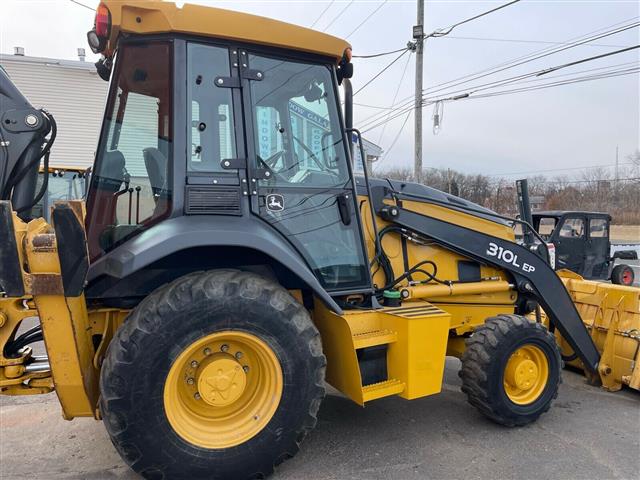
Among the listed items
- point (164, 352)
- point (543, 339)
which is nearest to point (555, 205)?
point (543, 339)

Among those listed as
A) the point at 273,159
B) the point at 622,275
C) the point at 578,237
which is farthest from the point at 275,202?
the point at 622,275

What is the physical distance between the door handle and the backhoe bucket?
2.87 m

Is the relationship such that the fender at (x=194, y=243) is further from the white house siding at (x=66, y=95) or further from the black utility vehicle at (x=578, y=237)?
the white house siding at (x=66, y=95)

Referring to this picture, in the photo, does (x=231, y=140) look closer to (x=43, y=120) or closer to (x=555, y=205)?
(x=43, y=120)

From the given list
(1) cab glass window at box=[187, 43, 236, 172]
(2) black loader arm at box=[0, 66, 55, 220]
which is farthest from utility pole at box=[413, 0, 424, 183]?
(2) black loader arm at box=[0, 66, 55, 220]

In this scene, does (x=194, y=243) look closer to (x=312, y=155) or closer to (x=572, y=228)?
(x=312, y=155)

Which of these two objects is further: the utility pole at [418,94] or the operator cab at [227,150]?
the utility pole at [418,94]

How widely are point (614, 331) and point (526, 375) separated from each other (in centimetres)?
126

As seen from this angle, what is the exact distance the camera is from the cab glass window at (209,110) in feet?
8.95

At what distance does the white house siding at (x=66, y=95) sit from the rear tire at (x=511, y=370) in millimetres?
15571

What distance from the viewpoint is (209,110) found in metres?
2.77

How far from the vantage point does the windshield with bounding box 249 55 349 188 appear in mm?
2912

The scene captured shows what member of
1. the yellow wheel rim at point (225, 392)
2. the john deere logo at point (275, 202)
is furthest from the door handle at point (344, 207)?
the yellow wheel rim at point (225, 392)

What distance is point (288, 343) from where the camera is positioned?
106 inches
